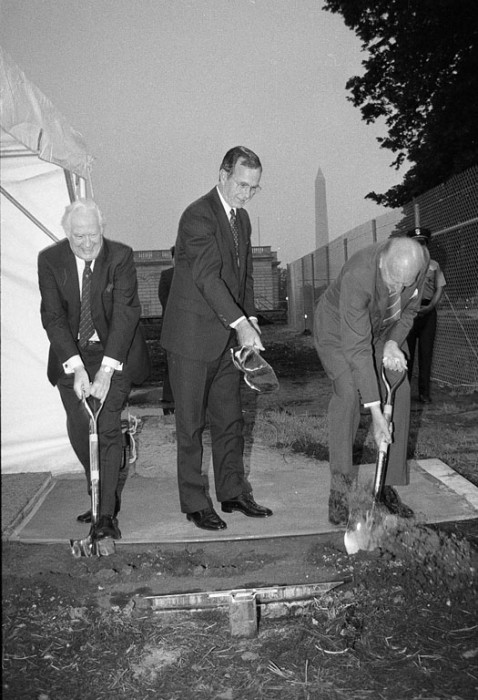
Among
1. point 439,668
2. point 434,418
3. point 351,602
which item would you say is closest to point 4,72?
point 351,602

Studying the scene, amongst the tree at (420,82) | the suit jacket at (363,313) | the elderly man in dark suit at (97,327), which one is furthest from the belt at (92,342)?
the tree at (420,82)

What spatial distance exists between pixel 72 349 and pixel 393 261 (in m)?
1.69

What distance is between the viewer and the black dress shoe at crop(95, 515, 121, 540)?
3.58 meters

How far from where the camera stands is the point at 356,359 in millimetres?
3586

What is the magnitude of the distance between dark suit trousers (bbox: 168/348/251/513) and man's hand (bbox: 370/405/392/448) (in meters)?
0.80

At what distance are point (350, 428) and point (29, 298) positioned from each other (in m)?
2.75

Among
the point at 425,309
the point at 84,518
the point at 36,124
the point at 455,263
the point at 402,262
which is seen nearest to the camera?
the point at 402,262

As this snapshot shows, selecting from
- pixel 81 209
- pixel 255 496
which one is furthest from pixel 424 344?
pixel 81 209

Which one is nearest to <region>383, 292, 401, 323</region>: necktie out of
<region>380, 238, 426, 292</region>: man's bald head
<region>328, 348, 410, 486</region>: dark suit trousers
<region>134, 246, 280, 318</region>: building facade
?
<region>380, 238, 426, 292</region>: man's bald head

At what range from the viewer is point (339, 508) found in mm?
3750

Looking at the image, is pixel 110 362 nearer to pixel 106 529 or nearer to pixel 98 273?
pixel 98 273

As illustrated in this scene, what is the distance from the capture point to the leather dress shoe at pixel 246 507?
3959 mm

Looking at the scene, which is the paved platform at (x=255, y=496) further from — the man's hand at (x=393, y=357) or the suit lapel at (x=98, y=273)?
the suit lapel at (x=98, y=273)

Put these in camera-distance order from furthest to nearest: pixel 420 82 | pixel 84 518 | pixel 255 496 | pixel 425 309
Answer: pixel 420 82 → pixel 425 309 → pixel 255 496 → pixel 84 518
